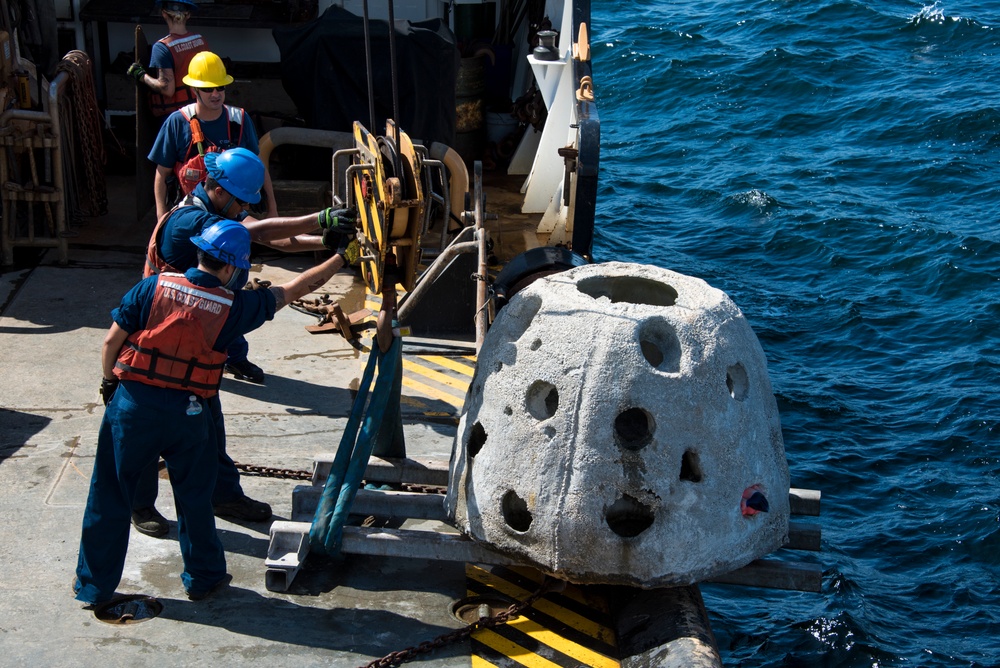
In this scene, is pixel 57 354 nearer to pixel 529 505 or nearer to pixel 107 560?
pixel 107 560

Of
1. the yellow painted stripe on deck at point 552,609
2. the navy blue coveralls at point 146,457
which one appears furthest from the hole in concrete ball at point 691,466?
the navy blue coveralls at point 146,457

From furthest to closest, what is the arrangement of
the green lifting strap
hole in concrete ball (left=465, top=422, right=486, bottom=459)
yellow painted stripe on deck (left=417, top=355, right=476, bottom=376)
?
yellow painted stripe on deck (left=417, top=355, right=476, bottom=376) < hole in concrete ball (left=465, top=422, right=486, bottom=459) < the green lifting strap

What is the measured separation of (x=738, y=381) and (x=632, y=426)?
0.56 meters

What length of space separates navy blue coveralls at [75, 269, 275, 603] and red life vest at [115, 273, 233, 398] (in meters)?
0.04

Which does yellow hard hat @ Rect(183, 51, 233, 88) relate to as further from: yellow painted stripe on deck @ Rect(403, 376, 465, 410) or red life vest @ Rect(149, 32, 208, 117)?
yellow painted stripe on deck @ Rect(403, 376, 465, 410)

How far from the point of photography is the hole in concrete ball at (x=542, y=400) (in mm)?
5322

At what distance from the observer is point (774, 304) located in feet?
46.9

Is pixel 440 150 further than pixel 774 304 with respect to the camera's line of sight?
No

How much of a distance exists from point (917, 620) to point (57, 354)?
6400 mm

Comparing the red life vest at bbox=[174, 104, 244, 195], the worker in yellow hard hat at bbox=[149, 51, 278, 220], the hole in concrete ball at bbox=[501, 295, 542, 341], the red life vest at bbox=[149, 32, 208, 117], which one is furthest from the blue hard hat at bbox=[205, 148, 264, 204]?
the red life vest at bbox=[149, 32, 208, 117]

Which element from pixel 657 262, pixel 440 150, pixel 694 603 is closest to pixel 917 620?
pixel 694 603

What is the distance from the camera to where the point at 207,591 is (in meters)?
5.57

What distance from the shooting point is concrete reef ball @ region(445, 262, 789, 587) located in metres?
5.14

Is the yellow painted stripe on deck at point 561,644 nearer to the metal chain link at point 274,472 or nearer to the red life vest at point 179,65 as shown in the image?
the metal chain link at point 274,472
